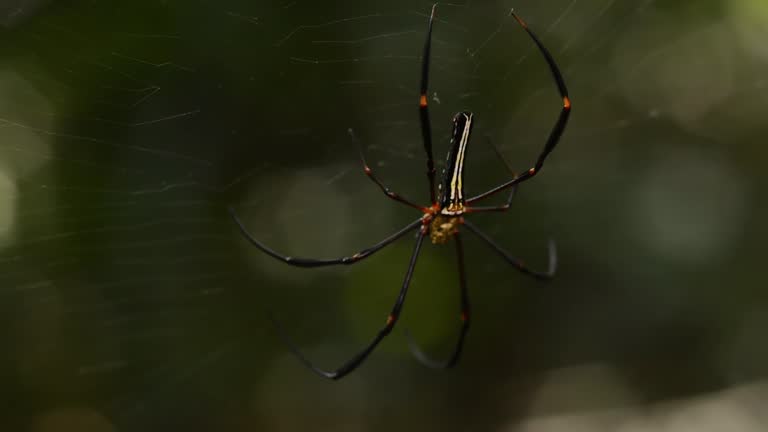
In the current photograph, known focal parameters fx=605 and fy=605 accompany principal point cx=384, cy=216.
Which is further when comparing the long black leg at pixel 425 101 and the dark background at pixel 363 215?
the dark background at pixel 363 215

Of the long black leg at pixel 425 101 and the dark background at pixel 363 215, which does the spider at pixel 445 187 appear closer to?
the long black leg at pixel 425 101

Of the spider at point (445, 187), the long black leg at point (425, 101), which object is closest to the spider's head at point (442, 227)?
the spider at point (445, 187)

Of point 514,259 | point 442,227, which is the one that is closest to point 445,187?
point 442,227

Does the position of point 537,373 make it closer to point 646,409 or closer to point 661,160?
point 646,409

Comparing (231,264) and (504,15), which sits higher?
(504,15)

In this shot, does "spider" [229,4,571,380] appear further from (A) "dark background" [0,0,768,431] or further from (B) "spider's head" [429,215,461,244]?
(A) "dark background" [0,0,768,431]

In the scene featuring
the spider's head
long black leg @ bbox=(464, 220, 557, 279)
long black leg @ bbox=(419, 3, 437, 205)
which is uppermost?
long black leg @ bbox=(419, 3, 437, 205)

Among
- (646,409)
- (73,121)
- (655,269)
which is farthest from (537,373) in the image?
(73,121)

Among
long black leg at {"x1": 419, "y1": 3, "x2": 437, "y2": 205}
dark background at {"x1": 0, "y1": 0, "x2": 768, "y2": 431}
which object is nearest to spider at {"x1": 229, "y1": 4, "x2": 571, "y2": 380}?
long black leg at {"x1": 419, "y1": 3, "x2": 437, "y2": 205}
